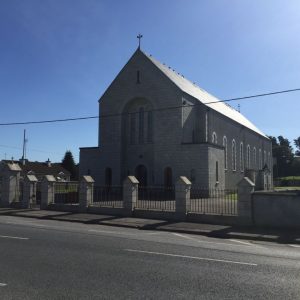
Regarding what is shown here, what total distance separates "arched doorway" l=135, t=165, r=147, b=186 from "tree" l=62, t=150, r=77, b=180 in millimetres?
48730

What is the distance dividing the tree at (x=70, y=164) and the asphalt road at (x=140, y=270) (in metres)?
76.9

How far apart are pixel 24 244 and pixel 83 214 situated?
1069 cm

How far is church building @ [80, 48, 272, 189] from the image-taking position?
3716 centimetres

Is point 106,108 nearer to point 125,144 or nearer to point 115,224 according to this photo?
point 125,144

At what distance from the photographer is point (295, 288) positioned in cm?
663

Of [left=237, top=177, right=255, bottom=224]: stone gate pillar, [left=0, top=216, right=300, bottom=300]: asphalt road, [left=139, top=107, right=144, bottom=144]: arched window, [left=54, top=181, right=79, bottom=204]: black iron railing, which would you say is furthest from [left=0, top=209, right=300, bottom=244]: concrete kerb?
[left=139, top=107, right=144, bottom=144]: arched window

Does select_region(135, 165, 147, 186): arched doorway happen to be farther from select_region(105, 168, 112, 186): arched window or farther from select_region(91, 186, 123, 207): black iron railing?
select_region(91, 186, 123, 207): black iron railing

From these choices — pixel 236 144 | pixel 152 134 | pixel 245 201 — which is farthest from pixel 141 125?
pixel 245 201

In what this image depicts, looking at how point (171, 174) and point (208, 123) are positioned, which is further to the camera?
point (208, 123)

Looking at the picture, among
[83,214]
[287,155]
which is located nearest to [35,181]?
[83,214]

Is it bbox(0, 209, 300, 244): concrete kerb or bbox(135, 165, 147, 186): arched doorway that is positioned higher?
bbox(135, 165, 147, 186): arched doorway

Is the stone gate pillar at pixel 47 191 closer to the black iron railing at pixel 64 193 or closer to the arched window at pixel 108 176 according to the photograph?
the black iron railing at pixel 64 193

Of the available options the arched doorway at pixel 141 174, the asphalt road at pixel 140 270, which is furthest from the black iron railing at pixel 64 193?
the arched doorway at pixel 141 174

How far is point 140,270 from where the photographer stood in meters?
7.76
